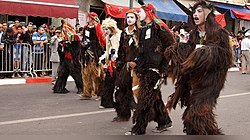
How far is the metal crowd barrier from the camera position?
48.9 ft

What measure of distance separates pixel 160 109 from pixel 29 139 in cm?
387

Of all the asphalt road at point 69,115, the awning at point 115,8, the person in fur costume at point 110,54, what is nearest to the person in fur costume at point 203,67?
the asphalt road at point 69,115

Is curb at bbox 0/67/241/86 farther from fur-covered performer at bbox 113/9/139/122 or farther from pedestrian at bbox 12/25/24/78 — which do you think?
fur-covered performer at bbox 113/9/139/122

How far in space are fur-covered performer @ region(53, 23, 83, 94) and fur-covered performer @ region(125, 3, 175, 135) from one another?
524 centimetres

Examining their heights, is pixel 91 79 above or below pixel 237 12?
below

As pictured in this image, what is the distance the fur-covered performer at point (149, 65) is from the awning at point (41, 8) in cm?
1031

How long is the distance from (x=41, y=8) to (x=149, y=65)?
11238mm

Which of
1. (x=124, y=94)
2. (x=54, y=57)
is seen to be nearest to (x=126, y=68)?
(x=124, y=94)

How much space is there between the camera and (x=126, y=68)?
8008 mm

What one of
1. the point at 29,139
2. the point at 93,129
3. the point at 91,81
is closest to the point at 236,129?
the point at 93,129

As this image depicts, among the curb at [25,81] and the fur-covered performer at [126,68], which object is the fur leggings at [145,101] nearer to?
the fur-covered performer at [126,68]

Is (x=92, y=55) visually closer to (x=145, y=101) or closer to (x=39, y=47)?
(x=145, y=101)

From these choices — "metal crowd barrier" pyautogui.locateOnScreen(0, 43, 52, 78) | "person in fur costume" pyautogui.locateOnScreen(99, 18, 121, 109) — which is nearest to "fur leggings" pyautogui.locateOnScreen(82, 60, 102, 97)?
"person in fur costume" pyautogui.locateOnScreen(99, 18, 121, 109)

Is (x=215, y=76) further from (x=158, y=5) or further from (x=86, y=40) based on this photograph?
(x=158, y=5)
